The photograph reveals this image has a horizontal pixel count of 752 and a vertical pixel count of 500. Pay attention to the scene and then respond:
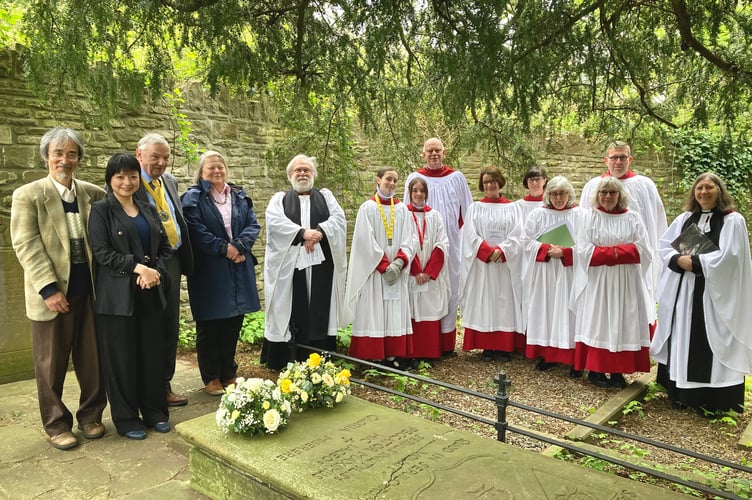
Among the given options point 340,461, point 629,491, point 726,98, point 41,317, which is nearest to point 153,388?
point 41,317

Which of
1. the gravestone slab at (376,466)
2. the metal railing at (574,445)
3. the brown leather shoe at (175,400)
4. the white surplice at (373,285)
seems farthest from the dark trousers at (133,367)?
the white surplice at (373,285)

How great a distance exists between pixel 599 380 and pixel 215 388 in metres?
3.83

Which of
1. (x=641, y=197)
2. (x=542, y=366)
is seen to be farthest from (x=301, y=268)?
(x=641, y=197)

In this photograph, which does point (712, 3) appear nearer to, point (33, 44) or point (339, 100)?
point (339, 100)

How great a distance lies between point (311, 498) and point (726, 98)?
3.25 meters

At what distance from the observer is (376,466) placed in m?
2.81

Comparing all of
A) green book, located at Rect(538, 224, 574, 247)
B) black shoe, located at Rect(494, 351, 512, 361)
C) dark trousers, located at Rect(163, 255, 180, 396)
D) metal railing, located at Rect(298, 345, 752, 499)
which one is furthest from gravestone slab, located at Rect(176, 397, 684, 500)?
black shoe, located at Rect(494, 351, 512, 361)

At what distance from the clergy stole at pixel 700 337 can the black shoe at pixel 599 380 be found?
83 cm

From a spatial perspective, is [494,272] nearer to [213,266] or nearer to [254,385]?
[213,266]

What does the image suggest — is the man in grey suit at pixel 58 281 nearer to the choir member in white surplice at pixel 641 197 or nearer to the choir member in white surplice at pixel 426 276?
the choir member in white surplice at pixel 426 276

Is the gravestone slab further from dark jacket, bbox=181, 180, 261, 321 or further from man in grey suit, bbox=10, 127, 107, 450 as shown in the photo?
dark jacket, bbox=181, 180, 261, 321

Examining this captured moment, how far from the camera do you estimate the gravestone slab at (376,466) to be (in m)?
2.58

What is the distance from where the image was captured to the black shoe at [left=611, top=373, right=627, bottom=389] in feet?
18.4

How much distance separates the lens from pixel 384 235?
5.93m
